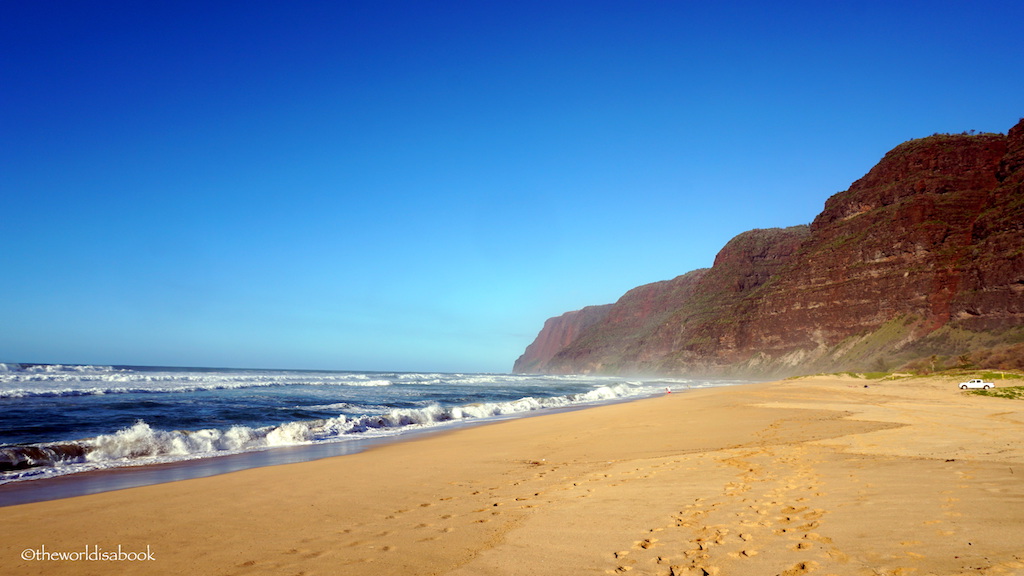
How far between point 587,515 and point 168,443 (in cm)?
1164

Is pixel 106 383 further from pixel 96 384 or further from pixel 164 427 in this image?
→ pixel 164 427

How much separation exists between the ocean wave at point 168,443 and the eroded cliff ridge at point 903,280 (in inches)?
1553

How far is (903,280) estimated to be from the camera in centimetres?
6150

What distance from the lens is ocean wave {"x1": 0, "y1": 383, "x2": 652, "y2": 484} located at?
413 inches

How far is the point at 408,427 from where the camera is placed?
1820cm

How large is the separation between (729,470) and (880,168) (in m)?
84.3

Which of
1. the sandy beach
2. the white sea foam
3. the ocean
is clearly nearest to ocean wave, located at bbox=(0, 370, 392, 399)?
the white sea foam

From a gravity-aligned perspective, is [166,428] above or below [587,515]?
below

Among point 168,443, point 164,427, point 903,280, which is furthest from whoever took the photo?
point 903,280

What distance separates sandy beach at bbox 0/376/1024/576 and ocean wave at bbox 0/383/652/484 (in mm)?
3950

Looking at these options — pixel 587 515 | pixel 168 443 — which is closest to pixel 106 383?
pixel 168 443

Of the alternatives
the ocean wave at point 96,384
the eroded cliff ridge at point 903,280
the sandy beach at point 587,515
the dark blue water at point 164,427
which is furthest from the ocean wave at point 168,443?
the eroded cliff ridge at point 903,280

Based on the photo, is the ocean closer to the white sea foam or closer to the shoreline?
the shoreline

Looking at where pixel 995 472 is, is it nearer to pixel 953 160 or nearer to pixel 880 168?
pixel 953 160
